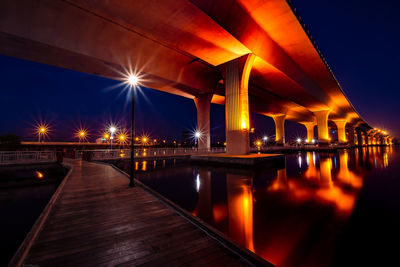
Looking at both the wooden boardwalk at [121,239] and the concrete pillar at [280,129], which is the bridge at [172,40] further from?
the concrete pillar at [280,129]

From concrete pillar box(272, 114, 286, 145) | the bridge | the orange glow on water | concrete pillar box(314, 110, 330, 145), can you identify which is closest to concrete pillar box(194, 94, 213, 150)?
the bridge

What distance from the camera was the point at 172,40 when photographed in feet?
49.4

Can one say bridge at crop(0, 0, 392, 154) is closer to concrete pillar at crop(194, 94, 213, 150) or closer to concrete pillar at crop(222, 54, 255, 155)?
concrete pillar at crop(222, 54, 255, 155)

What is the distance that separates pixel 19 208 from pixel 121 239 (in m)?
7.67

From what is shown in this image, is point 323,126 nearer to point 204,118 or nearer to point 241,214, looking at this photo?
point 204,118

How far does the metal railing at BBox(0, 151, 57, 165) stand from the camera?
14.7 metres

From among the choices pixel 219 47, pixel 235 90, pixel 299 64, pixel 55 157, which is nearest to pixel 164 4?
pixel 219 47

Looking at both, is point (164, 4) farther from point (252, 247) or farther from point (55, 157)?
point (55, 157)

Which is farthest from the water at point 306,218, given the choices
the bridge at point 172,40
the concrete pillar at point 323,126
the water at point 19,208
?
the concrete pillar at point 323,126

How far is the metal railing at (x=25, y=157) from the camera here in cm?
1466

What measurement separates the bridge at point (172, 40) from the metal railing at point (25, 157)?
8309 millimetres

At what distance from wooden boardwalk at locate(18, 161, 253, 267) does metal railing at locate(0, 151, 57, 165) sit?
14573 mm

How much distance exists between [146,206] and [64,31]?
49.6ft

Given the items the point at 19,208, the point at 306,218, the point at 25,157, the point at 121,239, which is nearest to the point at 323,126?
the point at 306,218
